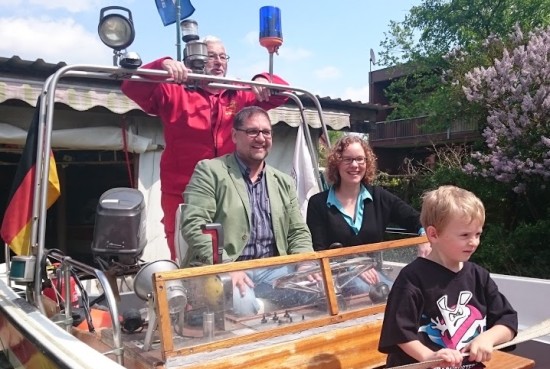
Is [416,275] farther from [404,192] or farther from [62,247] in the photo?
[404,192]

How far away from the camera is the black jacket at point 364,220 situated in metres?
3.02

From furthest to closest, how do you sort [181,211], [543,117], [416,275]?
1. [543,117]
2. [181,211]
3. [416,275]

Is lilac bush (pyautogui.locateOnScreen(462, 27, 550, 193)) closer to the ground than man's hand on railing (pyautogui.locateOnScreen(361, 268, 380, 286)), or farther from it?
farther from it

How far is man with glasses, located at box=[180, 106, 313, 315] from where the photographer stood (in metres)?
2.55

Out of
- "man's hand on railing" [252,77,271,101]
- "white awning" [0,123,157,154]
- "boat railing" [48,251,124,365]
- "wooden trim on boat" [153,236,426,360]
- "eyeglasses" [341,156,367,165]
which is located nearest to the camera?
"wooden trim on boat" [153,236,426,360]

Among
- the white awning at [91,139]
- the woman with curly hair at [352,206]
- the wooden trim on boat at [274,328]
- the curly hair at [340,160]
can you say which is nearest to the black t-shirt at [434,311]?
the wooden trim on boat at [274,328]

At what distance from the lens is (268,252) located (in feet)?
9.11

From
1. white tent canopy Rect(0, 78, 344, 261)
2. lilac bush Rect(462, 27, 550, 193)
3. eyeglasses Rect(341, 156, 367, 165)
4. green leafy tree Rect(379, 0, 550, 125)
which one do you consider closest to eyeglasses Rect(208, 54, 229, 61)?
eyeglasses Rect(341, 156, 367, 165)

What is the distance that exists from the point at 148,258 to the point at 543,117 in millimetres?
Answer: 4990

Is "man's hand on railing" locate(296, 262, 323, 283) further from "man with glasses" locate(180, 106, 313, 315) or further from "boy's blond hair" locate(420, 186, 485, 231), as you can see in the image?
"boy's blond hair" locate(420, 186, 485, 231)

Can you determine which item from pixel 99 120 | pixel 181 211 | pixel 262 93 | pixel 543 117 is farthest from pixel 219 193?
pixel 543 117

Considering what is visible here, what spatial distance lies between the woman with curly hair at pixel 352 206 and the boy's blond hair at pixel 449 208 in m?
1.18

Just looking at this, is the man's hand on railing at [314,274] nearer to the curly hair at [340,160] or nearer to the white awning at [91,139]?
the curly hair at [340,160]

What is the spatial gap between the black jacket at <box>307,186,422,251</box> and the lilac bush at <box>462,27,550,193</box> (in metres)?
4.09
